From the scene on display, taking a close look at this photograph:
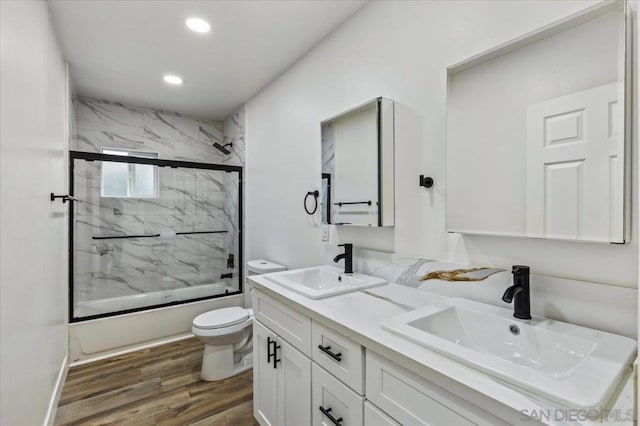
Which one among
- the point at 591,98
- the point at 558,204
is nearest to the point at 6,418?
the point at 558,204

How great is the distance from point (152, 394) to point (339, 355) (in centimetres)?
177

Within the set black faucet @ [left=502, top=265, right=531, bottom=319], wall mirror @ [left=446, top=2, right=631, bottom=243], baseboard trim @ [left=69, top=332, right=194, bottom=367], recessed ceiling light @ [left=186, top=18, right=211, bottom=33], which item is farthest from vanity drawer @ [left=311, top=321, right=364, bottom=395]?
baseboard trim @ [left=69, top=332, right=194, bottom=367]

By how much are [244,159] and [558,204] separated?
9.93ft

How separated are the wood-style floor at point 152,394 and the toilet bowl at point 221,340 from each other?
0.22 feet

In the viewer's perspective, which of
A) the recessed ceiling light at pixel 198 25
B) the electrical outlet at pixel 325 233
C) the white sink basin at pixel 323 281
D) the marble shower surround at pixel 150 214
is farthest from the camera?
the marble shower surround at pixel 150 214

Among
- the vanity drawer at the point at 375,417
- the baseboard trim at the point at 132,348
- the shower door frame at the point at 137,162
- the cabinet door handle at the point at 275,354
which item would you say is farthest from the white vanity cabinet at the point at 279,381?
the shower door frame at the point at 137,162

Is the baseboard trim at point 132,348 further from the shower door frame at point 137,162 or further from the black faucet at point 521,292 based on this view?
the black faucet at point 521,292

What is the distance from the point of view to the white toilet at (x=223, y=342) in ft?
7.42

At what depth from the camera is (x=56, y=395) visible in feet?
6.50

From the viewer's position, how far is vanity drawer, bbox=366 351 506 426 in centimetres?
72

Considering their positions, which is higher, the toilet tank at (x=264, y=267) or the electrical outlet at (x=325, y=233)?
the electrical outlet at (x=325, y=233)

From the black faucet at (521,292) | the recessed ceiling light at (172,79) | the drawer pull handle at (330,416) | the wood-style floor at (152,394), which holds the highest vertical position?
the recessed ceiling light at (172,79)

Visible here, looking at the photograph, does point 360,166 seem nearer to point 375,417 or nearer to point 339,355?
point 339,355

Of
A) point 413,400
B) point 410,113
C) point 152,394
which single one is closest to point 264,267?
point 152,394
